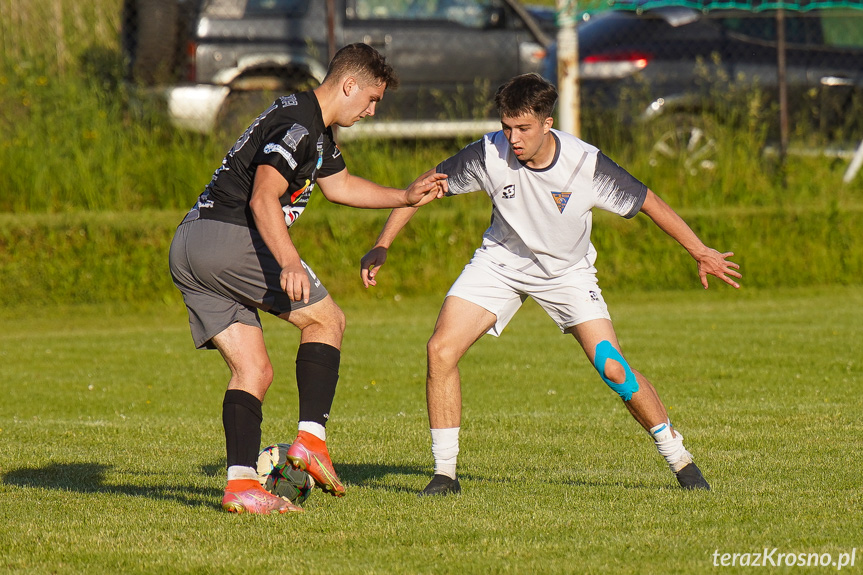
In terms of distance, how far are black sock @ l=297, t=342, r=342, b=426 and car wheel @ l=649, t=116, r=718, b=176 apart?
975 cm

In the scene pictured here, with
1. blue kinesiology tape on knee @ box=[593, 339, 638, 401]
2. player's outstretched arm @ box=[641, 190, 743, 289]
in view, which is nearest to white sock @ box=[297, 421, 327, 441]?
blue kinesiology tape on knee @ box=[593, 339, 638, 401]

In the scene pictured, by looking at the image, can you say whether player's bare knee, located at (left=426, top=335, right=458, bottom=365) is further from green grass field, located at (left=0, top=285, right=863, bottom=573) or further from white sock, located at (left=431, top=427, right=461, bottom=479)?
green grass field, located at (left=0, top=285, right=863, bottom=573)

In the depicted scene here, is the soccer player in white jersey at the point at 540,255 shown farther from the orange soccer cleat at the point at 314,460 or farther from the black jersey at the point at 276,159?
the black jersey at the point at 276,159

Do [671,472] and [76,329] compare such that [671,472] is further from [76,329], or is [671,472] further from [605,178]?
[76,329]

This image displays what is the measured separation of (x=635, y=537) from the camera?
177 inches

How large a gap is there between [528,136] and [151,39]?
9760 millimetres

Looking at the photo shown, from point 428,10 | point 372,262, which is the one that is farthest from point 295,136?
point 428,10

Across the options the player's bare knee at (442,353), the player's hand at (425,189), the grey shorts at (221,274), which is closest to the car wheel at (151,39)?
the player's hand at (425,189)

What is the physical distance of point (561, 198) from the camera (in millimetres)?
5539

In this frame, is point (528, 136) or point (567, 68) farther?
point (567, 68)

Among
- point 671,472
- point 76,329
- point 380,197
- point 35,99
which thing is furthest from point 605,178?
point 35,99

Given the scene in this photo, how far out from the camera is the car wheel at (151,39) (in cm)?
1397

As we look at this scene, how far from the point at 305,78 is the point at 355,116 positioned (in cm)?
903

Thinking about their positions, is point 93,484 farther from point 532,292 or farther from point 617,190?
point 617,190
